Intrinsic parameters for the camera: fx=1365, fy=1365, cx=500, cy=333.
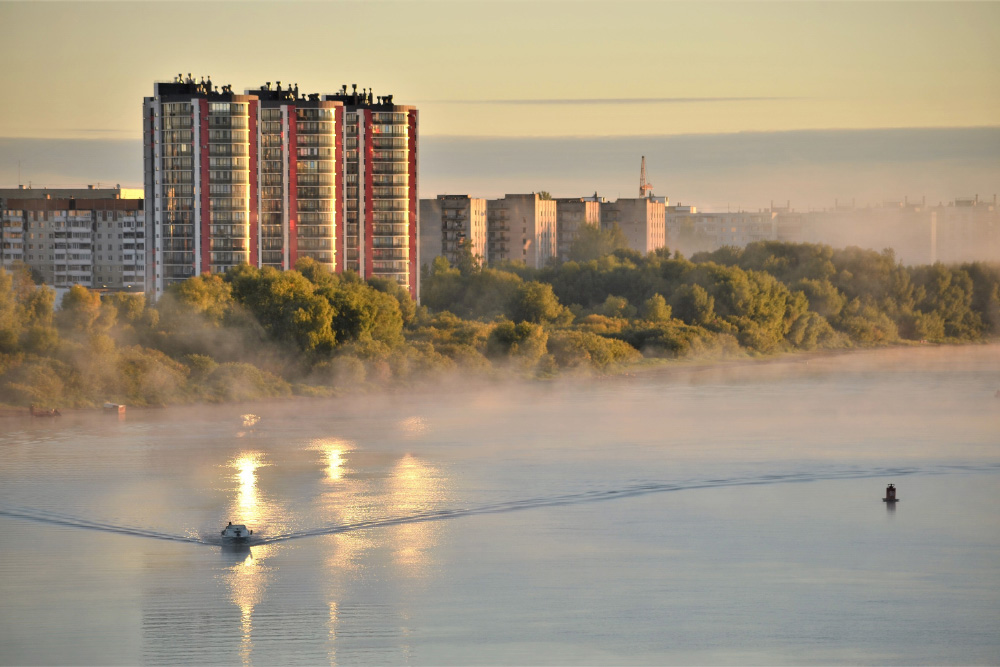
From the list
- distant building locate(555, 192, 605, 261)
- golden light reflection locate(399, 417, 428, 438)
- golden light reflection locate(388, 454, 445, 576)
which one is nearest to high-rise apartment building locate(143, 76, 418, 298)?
golden light reflection locate(399, 417, 428, 438)

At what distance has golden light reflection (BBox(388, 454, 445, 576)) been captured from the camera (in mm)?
15125

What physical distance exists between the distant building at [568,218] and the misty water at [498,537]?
51.3 m

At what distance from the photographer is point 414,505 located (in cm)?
1805

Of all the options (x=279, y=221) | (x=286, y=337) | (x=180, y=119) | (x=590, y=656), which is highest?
(x=180, y=119)

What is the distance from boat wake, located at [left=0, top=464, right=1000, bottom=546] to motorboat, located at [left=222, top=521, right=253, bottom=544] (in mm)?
107

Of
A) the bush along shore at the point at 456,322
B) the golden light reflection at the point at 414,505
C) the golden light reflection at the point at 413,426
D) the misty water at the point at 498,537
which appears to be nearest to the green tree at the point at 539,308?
the bush along shore at the point at 456,322

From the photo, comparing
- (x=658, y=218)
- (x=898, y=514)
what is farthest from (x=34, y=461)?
(x=658, y=218)

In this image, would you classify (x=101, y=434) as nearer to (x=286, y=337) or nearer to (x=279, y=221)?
(x=286, y=337)

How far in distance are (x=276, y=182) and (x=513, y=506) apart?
29540mm

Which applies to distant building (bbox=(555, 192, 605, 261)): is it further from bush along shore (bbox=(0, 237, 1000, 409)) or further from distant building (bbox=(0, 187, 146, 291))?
distant building (bbox=(0, 187, 146, 291))

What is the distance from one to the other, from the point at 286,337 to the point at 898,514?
17.5 metres

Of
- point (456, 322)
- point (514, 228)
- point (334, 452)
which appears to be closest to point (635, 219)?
point (514, 228)

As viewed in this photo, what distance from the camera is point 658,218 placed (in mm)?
84688

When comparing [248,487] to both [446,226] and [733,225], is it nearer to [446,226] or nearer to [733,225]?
[446,226]
